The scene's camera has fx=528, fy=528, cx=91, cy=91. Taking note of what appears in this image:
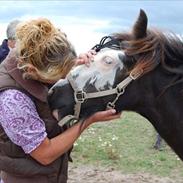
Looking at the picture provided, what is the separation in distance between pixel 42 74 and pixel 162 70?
72 centimetres

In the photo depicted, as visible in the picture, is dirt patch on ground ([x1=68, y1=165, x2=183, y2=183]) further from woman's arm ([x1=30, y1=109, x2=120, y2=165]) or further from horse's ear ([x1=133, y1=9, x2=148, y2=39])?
horse's ear ([x1=133, y1=9, x2=148, y2=39])

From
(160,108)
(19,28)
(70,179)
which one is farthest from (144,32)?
(70,179)

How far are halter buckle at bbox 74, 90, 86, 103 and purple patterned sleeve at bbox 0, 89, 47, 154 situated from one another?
9.9 inches

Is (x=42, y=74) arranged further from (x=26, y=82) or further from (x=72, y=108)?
(x=72, y=108)

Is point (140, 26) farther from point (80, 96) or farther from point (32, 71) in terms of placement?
point (32, 71)

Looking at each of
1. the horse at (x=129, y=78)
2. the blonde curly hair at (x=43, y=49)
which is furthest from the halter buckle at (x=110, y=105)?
A: the blonde curly hair at (x=43, y=49)

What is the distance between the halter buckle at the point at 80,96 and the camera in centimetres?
298

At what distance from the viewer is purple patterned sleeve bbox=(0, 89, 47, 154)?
278 centimetres

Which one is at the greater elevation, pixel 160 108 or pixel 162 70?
pixel 162 70

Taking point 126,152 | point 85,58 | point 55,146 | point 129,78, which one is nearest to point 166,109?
point 129,78

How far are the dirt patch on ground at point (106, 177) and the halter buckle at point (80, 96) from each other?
3288 mm

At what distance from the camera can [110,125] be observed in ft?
31.4

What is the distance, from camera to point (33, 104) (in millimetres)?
2873

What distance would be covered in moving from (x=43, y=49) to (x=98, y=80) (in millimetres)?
402
